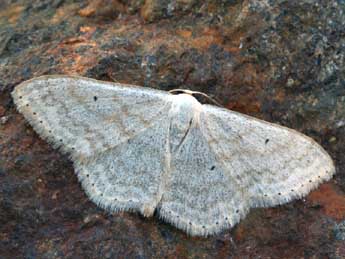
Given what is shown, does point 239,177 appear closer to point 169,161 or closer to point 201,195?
point 201,195

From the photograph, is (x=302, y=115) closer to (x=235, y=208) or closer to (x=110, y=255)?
(x=235, y=208)

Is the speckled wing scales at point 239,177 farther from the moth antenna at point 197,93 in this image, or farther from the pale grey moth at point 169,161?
the moth antenna at point 197,93

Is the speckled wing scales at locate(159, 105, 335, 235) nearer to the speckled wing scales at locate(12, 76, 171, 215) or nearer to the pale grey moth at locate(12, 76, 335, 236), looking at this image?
the pale grey moth at locate(12, 76, 335, 236)

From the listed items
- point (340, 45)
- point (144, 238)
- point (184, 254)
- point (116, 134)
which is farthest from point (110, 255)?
point (340, 45)

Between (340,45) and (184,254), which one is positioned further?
(340,45)

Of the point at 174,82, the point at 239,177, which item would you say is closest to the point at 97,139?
the point at 174,82

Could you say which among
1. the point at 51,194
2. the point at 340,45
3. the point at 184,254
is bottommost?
the point at 184,254

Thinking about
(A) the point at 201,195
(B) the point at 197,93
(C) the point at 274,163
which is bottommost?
(A) the point at 201,195

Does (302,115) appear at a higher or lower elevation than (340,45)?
lower
